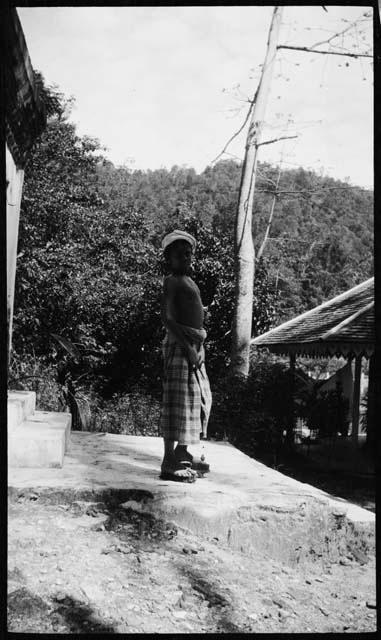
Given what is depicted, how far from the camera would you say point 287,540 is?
12.4 feet

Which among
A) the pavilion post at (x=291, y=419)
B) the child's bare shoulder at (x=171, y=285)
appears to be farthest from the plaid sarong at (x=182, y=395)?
the pavilion post at (x=291, y=419)

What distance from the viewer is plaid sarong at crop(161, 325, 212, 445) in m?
4.06

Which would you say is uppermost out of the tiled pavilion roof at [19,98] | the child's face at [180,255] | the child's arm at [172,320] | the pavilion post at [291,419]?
the tiled pavilion roof at [19,98]

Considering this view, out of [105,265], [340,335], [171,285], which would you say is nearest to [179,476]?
[171,285]

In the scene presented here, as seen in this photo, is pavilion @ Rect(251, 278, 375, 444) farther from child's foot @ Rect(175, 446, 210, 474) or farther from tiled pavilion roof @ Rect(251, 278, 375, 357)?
child's foot @ Rect(175, 446, 210, 474)

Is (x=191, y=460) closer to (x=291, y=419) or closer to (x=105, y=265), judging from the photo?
(x=291, y=419)

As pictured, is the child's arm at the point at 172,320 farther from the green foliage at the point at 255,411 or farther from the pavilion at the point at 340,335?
the green foliage at the point at 255,411

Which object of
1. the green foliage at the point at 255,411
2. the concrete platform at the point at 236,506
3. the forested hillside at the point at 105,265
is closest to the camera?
the concrete platform at the point at 236,506

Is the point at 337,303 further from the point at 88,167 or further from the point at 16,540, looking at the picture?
the point at 16,540

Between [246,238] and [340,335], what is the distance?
2.73m

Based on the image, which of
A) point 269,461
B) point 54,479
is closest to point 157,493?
point 54,479

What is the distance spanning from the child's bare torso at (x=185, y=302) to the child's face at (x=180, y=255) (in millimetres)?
74

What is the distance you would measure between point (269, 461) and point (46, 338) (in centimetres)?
586

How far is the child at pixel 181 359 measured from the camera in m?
4.08
